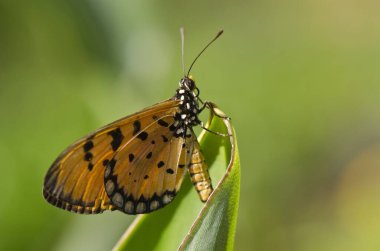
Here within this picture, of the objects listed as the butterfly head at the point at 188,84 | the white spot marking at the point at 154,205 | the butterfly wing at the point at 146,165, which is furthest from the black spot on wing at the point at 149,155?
the white spot marking at the point at 154,205

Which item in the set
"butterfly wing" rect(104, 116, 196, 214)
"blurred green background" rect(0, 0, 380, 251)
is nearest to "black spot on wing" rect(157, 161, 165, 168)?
"butterfly wing" rect(104, 116, 196, 214)

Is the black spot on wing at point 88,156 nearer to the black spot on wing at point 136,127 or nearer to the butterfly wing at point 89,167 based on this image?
the butterfly wing at point 89,167

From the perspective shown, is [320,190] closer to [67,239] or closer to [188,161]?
[67,239]

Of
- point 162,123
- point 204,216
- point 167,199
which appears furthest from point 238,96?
point 204,216

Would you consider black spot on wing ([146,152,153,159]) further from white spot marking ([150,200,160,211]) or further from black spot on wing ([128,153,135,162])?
white spot marking ([150,200,160,211])

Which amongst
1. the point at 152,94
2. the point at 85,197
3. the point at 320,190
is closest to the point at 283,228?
the point at 320,190

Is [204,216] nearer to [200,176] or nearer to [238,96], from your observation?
[200,176]

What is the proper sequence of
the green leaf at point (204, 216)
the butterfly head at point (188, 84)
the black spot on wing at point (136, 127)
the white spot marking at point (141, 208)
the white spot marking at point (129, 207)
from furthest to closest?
the butterfly head at point (188, 84) → the black spot on wing at point (136, 127) → the white spot marking at point (129, 207) → the white spot marking at point (141, 208) → the green leaf at point (204, 216)

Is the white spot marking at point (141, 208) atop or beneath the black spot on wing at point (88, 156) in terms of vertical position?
beneath
